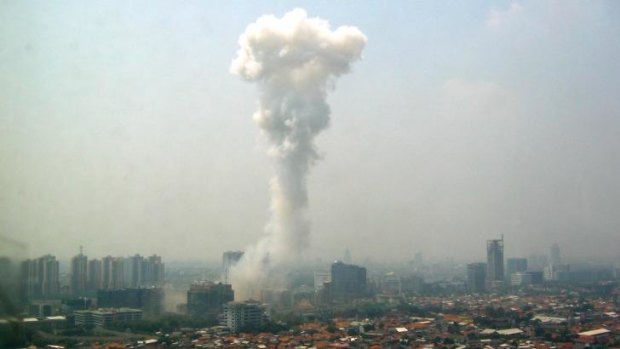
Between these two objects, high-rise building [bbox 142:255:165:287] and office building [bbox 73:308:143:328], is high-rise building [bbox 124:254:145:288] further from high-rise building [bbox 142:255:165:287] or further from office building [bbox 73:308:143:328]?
office building [bbox 73:308:143:328]

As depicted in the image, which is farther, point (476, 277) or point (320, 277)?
point (476, 277)

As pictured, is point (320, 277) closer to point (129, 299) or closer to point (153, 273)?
point (153, 273)

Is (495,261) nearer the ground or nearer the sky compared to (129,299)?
nearer the sky

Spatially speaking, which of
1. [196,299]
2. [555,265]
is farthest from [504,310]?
[555,265]

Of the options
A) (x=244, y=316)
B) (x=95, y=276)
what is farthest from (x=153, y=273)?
(x=244, y=316)

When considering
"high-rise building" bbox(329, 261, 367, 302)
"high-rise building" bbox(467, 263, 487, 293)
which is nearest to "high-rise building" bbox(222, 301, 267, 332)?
"high-rise building" bbox(329, 261, 367, 302)

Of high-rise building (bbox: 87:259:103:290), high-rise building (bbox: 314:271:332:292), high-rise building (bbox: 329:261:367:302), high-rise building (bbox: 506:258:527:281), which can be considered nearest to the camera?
high-rise building (bbox: 87:259:103:290)
